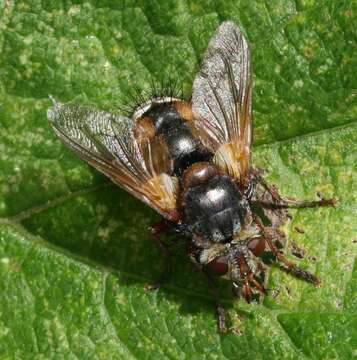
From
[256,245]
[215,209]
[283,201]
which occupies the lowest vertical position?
[256,245]

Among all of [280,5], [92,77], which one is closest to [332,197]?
[280,5]

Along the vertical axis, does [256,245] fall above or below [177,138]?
below

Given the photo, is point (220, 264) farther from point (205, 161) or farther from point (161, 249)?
point (205, 161)

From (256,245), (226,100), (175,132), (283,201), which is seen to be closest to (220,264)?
(256,245)

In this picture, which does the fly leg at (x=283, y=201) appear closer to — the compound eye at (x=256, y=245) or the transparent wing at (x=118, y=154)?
the compound eye at (x=256, y=245)

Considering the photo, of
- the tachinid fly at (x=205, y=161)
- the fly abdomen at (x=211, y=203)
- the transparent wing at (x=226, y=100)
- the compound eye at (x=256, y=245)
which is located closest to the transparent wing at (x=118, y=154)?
the tachinid fly at (x=205, y=161)

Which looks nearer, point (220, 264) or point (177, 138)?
point (220, 264)

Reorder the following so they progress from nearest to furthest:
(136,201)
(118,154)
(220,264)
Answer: (220,264) < (118,154) < (136,201)
